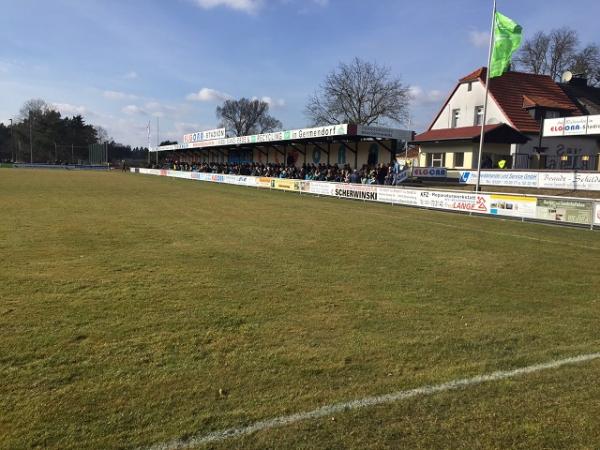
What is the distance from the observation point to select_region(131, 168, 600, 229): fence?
1497 centimetres

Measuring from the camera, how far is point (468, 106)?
141 ft

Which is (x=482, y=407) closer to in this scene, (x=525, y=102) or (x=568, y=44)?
(x=525, y=102)

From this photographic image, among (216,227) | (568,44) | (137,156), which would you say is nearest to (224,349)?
(216,227)

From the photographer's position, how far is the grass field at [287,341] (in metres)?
3.20

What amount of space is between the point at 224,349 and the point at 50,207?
15703 millimetres

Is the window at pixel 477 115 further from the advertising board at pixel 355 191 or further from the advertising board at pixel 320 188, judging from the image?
the advertising board at pixel 355 191

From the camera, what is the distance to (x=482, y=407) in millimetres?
3514

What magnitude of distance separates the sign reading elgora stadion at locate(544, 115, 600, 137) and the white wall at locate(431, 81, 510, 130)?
6.38 metres

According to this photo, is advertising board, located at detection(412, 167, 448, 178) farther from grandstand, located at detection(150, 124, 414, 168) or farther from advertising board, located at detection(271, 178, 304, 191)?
advertising board, located at detection(271, 178, 304, 191)

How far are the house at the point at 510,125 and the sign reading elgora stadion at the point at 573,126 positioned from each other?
78.6 inches

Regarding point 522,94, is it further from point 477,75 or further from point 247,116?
point 247,116

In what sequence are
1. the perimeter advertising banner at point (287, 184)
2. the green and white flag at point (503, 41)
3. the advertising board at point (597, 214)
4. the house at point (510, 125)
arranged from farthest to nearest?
the house at point (510, 125), the perimeter advertising banner at point (287, 184), the green and white flag at point (503, 41), the advertising board at point (597, 214)

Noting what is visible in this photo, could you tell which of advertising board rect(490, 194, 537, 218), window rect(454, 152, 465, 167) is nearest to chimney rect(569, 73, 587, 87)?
window rect(454, 152, 465, 167)

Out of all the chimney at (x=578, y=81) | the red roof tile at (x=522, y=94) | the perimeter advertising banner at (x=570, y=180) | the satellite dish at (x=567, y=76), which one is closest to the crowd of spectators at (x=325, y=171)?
the perimeter advertising banner at (x=570, y=180)
